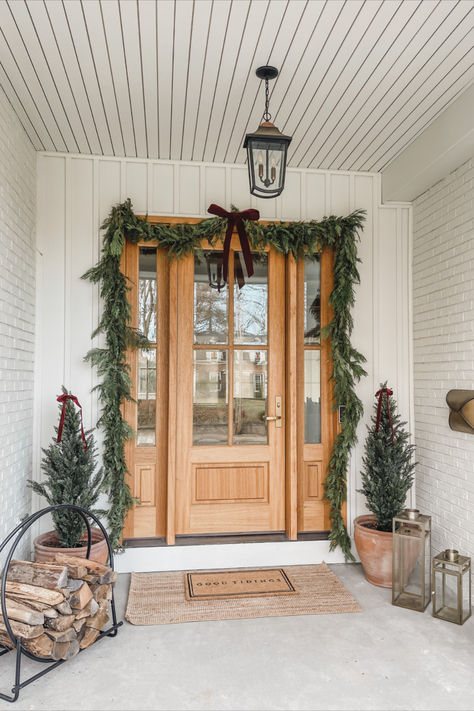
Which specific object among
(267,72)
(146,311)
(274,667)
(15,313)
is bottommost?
(274,667)

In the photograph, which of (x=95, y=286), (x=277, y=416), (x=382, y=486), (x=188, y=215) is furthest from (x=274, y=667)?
(x=188, y=215)

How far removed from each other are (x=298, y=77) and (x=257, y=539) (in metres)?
3.08

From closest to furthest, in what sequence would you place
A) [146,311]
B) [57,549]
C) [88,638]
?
[88,638]
[57,549]
[146,311]

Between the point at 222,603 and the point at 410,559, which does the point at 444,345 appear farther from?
the point at 222,603

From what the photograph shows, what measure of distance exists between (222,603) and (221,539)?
2.21 feet

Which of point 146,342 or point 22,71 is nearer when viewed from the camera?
point 22,71

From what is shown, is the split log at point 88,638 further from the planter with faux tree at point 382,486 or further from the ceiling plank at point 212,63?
the ceiling plank at point 212,63

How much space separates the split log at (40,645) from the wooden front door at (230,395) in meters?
1.56

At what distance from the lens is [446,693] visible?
2.40 metres

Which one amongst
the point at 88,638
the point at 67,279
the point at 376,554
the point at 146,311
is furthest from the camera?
the point at 146,311

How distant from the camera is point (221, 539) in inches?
156

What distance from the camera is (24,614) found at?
2391 mm

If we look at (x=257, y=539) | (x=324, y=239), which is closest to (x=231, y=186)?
(x=324, y=239)

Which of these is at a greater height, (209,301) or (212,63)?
(212,63)
